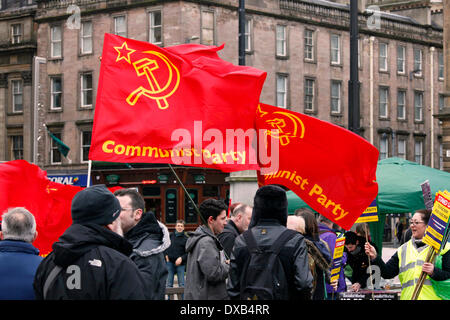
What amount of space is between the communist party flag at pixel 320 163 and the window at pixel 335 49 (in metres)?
40.3

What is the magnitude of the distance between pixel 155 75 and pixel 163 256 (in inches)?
89.6

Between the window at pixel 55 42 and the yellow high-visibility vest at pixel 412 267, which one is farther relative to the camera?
the window at pixel 55 42

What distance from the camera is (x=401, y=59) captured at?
5344 centimetres

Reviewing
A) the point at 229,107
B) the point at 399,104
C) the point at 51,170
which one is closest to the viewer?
the point at 229,107

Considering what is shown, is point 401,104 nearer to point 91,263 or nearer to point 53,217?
point 53,217

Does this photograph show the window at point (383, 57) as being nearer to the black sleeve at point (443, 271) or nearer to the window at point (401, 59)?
the window at point (401, 59)

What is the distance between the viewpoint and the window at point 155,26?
142 ft

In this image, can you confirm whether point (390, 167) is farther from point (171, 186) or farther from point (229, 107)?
point (171, 186)

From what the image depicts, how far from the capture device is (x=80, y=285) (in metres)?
4.74

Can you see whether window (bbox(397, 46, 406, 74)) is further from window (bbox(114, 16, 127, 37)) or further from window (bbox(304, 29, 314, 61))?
window (bbox(114, 16, 127, 37))

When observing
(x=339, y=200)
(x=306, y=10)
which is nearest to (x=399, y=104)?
(x=306, y=10)

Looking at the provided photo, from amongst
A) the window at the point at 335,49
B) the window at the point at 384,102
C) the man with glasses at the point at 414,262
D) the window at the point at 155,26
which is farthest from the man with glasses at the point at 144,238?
the window at the point at 384,102

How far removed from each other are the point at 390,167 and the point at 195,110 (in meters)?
7.52

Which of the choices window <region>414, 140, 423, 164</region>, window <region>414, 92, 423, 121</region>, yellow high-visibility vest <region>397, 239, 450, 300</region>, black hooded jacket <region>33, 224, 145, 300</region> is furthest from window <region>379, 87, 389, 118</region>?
black hooded jacket <region>33, 224, 145, 300</region>
